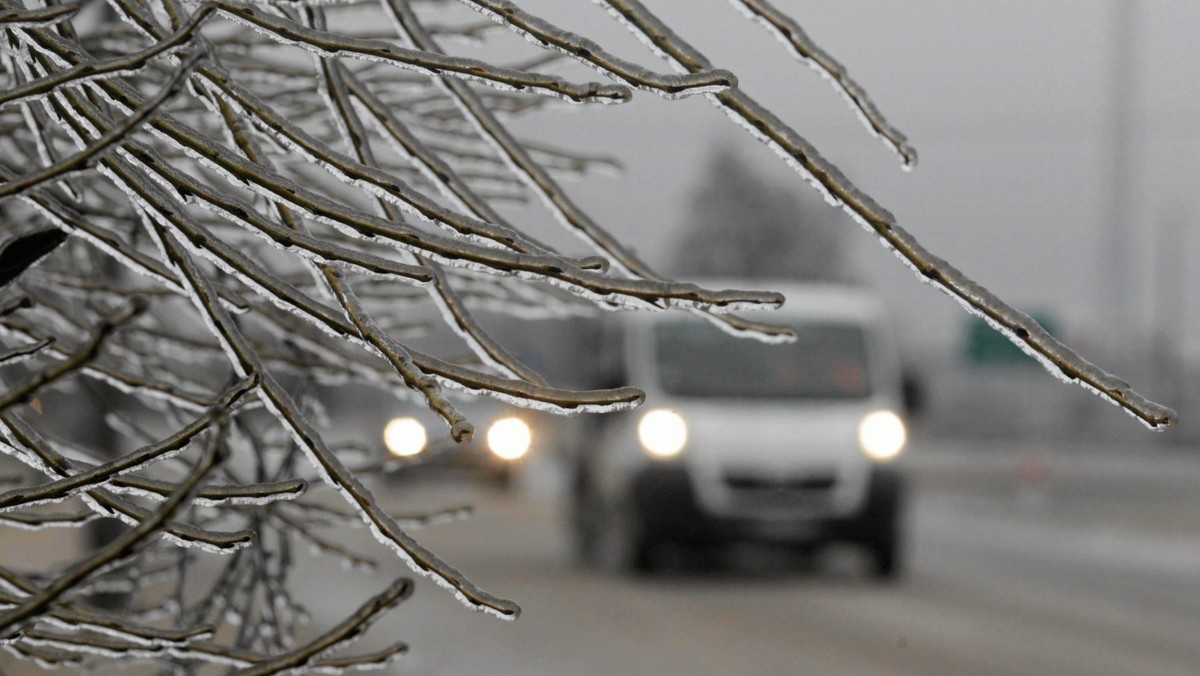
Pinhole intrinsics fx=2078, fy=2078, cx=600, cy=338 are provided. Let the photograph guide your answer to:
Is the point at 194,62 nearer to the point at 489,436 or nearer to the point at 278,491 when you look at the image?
the point at 278,491

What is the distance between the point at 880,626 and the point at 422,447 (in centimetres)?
968

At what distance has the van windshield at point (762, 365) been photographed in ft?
49.1

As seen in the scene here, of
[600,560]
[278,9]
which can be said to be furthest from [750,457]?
[278,9]

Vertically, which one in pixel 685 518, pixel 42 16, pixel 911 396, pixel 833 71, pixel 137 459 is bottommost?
pixel 137 459

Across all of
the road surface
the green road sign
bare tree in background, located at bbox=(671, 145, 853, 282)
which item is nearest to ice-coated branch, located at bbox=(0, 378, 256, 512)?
the road surface

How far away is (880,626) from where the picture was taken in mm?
12117

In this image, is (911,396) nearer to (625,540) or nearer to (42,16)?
(625,540)

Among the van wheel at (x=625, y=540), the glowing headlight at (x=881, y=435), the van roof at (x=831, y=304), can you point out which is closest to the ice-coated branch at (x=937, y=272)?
the van wheel at (x=625, y=540)

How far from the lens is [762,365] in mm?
15039

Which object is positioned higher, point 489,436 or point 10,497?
point 489,436

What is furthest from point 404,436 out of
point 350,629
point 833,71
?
point 350,629

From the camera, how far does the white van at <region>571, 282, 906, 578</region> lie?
48.5 ft

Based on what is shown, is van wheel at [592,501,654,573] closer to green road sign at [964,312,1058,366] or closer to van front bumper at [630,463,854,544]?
van front bumper at [630,463,854,544]

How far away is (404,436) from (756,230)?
8256cm
